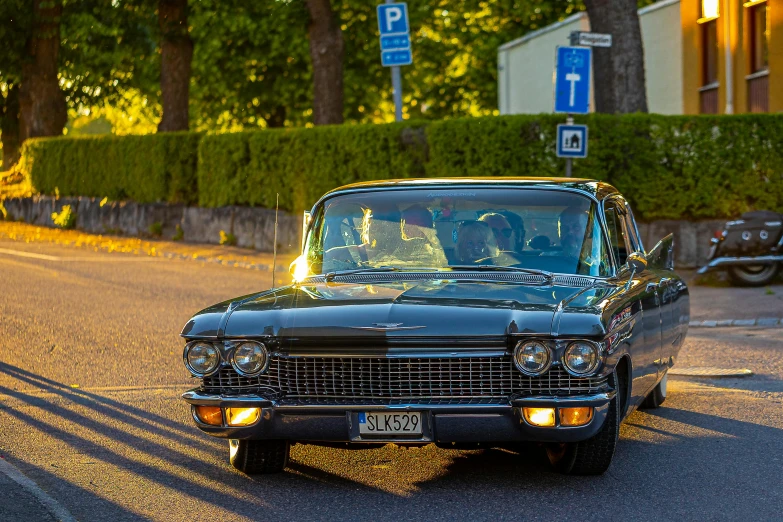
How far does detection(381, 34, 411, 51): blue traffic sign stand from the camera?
23.3 metres

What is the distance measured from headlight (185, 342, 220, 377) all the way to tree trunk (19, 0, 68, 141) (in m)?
34.6

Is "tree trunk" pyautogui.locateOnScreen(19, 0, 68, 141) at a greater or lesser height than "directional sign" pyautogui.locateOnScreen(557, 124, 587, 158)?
greater

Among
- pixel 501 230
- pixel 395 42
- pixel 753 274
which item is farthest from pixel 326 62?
pixel 501 230

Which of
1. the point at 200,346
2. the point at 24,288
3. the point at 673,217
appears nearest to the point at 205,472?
the point at 200,346

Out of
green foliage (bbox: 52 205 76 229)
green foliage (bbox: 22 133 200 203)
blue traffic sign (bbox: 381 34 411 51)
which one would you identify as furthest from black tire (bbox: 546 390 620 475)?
green foliage (bbox: 52 205 76 229)

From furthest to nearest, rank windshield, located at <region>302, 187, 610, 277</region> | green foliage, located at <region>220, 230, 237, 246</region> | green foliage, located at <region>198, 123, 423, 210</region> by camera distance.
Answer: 1. green foliage, located at <region>220, 230, 237, 246</region>
2. green foliage, located at <region>198, 123, 423, 210</region>
3. windshield, located at <region>302, 187, 610, 277</region>

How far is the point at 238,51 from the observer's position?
46500 mm

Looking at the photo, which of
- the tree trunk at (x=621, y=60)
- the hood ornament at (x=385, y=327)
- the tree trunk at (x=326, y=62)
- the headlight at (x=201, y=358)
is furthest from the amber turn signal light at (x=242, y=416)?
the tree trunk at (x=326, y=62)

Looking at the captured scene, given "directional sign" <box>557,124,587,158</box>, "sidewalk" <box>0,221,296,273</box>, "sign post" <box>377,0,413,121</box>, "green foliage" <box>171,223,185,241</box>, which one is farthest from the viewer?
"green foliage" <box>171,223,185,241</box>

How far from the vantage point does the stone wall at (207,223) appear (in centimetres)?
2056

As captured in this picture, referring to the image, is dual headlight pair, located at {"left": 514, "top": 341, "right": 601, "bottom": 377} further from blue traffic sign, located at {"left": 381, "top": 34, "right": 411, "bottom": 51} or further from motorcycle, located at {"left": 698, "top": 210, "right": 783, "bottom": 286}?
blue traffic sign, located at {"left": 381, "top": 34, "right": 411, "bottom": 51}

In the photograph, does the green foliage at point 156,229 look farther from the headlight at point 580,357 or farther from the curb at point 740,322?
the headlight at point 580,357

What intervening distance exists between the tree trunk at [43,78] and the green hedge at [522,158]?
12.7 meters

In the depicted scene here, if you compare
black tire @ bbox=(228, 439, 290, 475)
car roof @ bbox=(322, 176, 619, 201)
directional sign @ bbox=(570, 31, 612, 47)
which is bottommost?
black tire @ bbox=(228, 439, 290, 475)
